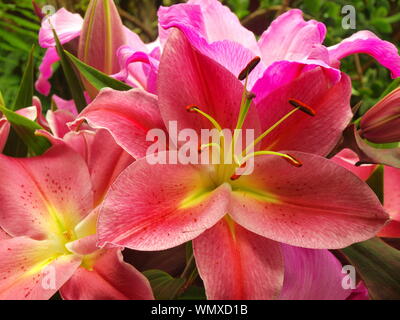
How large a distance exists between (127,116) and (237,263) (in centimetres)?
11

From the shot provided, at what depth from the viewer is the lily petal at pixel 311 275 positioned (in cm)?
32

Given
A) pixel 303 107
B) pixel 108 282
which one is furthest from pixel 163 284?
pixel 303 107

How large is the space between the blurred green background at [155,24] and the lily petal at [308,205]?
0.66 meters

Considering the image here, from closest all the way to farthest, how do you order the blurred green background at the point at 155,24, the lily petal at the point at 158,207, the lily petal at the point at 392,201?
the lily petal at the point at 158,207 < the lily petal at the point at 392,201 < the blurred green background at the point at 155,24

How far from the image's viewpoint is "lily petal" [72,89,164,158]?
0.97 feet

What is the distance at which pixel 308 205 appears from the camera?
0.29 metres

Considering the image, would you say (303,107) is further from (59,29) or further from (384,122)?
(59,29)

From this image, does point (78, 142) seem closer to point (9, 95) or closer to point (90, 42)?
point (90, 42)

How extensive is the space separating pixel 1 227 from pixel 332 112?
0.23 meters

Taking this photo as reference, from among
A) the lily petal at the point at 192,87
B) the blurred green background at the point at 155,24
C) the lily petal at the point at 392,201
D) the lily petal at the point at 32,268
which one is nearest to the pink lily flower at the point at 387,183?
the lily petal at the point at 392,201

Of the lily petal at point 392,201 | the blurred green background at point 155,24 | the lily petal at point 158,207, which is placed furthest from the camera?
the blurred green background at point 155,24

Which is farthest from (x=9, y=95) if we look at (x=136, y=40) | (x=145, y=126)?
(x=145, y=126)

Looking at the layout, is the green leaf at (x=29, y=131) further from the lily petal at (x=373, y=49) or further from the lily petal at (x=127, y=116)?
the lily petal at (x=373, y=49)
